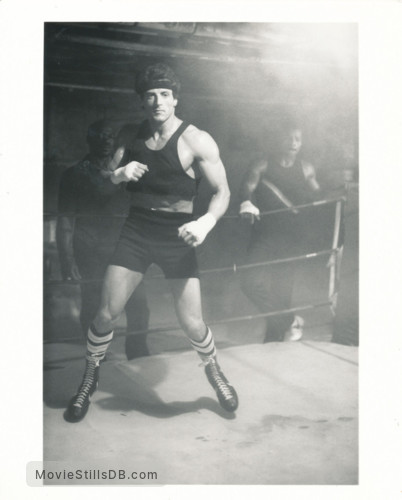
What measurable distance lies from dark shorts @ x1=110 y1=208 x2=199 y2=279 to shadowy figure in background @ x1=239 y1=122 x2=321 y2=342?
0.27m

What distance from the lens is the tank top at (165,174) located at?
203cm

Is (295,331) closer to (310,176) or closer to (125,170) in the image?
(310,176)

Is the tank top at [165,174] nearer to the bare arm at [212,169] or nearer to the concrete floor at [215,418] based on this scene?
the bare arm at [212,169]

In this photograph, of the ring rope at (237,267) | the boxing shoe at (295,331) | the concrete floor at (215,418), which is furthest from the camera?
the boxing shoe at (295,331)

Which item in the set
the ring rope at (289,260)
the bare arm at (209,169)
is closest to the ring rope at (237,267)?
the ring rope at (289,260)

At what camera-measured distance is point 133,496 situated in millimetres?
1997

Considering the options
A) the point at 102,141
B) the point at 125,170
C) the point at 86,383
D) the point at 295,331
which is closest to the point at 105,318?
the point at 86,383

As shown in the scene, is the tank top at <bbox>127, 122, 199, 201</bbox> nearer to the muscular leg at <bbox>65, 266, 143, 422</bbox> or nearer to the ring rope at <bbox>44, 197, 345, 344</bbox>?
the ring rope at <bbox>44, 197, 345, 344</bbox>

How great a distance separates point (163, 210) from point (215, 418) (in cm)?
85

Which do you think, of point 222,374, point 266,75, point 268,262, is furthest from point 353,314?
point 266,75

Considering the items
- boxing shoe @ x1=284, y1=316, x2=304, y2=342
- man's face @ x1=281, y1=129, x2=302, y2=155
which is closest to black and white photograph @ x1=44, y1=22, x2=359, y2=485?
man's face @ x1=281, y1=129, x2=302, y2=155
